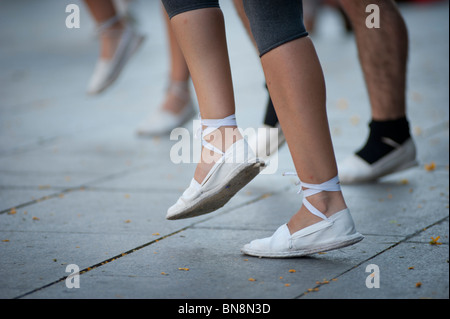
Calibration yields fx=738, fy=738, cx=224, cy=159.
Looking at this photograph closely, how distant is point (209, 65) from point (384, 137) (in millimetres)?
1128

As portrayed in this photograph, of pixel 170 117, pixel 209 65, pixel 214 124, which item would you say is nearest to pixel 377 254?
pixel 214 124

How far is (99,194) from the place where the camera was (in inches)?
123

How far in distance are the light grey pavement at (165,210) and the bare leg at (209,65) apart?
334mm

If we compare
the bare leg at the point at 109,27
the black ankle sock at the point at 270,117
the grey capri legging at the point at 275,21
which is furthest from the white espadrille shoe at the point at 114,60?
the grey capri legging at the point at 275,21

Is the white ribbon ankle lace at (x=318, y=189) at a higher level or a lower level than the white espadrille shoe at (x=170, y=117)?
lower

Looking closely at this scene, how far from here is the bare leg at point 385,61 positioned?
314cm

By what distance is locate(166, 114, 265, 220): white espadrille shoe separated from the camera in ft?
7.63

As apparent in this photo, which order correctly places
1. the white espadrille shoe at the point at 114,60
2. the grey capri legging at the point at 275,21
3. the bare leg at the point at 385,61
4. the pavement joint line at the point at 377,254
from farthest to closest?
the white espadrille shoe at the point at 114,60 < the bare leg at the point at 385,61 < the grey capri legging at the point at 275,21 < the pavement joint line at the point at 377,254

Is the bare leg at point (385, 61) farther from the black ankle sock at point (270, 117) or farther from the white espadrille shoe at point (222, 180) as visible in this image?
the white espadrille shoe at point (222, 180)

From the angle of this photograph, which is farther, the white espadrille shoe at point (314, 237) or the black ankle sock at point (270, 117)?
the black ankle sock at point (270, 117)

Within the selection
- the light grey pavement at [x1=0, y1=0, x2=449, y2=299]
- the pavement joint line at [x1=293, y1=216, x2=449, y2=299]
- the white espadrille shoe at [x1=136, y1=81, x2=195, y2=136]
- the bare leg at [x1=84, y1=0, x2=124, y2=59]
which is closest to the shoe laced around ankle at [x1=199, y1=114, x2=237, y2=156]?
the light grey pavement at [x1=0, y1=0, x2=449, y2=299]

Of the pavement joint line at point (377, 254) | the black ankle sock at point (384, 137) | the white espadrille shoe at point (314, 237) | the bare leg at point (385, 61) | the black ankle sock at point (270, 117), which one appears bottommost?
the pavement joint line at point (377, 254)

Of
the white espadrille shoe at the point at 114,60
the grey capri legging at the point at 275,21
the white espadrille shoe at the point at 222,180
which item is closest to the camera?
the grey capri legging at the point at 275,21
